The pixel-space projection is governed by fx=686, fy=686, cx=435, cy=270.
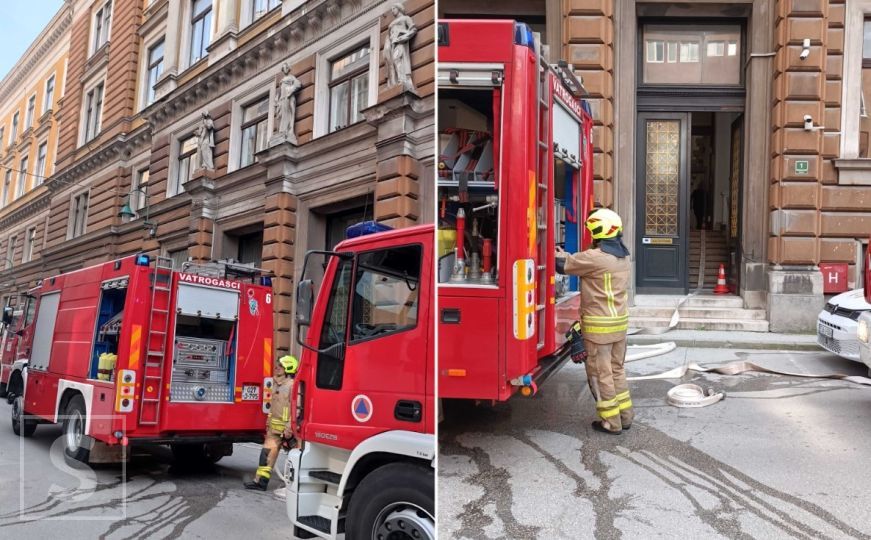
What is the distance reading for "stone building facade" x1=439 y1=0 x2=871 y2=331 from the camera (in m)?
5.34

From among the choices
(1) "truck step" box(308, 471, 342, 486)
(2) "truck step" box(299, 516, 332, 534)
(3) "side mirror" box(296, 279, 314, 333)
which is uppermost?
(3) "side mirror" box(296, 279, 314, 333)

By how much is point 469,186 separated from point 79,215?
1576mm

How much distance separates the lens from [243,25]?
198 cm

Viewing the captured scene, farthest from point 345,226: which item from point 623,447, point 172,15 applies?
point 623,447

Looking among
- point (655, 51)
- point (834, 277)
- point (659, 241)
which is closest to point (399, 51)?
A: point (834, 277)

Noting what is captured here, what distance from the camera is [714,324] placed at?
703 cm

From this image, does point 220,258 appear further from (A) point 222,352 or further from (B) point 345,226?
(A) point 222,352

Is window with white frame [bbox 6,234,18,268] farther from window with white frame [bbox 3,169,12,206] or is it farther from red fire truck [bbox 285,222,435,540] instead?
red fire truck [bbox 285,222,435,540]

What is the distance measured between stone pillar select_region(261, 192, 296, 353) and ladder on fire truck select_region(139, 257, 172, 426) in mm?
896

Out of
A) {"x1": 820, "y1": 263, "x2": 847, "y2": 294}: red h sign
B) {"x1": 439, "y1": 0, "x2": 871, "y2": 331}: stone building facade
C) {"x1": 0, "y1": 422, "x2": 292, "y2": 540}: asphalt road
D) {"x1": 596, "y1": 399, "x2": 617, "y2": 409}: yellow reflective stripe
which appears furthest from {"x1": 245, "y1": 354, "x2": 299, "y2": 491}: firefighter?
{"x1": 820, "y1": 263, "x2": 847, "y2": 294}: red h sign

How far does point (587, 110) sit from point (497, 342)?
2443 mm

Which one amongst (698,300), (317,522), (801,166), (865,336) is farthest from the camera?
(698,300)

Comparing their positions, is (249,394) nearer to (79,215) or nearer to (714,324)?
(79,215)

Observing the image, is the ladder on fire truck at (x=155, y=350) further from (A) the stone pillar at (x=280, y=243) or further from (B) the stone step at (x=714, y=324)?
(B) the stone step at (x=714, y=324)
